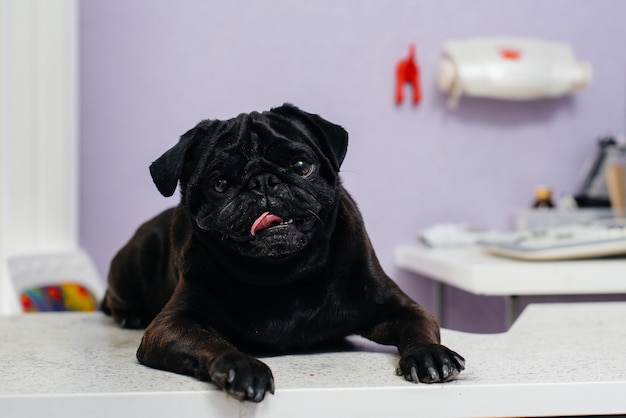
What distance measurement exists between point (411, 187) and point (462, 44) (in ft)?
1.46

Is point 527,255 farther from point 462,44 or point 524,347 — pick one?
point 462,44

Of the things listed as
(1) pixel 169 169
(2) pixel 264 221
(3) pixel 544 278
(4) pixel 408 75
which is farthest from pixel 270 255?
(4) pixel 408 75

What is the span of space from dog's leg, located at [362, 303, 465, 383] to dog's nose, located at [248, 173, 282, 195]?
0.72ft

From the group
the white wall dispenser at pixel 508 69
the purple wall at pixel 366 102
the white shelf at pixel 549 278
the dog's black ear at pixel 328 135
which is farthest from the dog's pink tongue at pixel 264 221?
the white wall dispenser at pixel 508 69

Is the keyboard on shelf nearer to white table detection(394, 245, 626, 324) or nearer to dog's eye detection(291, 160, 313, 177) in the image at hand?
white table detection(394, 245, 626, 324)

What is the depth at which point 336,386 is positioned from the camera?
0.66 m

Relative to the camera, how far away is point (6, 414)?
0.62m

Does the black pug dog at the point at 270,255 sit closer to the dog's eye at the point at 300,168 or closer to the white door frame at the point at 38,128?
the dog's eye at the point at 300,168

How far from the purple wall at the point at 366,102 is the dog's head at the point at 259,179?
1.21 m

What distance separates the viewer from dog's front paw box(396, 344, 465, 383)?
684 millimetres

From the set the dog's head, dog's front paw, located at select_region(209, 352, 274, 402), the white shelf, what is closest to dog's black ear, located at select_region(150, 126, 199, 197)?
the dog's head

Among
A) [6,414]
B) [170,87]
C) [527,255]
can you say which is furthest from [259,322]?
[170,87]

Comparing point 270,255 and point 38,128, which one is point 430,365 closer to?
point 270,255

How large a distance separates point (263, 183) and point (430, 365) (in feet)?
0.85
